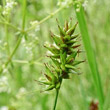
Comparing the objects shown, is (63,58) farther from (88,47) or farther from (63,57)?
(88,47)

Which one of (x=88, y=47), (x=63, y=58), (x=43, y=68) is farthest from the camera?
(x=43, y=68)

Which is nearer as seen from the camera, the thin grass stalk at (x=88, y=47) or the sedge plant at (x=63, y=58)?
the sedge plant at (x=63, y=58)

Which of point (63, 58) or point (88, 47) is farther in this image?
point (88, 47)

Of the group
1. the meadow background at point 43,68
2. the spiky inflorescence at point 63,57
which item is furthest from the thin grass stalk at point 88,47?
the meadow background at point 43,68

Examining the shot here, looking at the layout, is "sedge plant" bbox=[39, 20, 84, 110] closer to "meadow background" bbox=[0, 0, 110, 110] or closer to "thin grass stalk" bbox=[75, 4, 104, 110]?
"thin grass stalk" bbox=[75, 4, 104, 110]

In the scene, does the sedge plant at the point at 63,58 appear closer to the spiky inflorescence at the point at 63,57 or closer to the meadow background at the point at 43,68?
the spiky inflorescence at the point at 63,57

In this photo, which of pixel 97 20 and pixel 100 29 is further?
pixel 100 29

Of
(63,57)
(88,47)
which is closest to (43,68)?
(88,47)

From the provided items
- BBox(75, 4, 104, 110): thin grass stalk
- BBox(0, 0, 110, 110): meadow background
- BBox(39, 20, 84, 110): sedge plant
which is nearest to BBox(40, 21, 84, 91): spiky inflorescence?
BBox(39, 20, 84, 110): sedge plant

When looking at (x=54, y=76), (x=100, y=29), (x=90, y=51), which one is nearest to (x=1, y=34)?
(x=90, y=51)

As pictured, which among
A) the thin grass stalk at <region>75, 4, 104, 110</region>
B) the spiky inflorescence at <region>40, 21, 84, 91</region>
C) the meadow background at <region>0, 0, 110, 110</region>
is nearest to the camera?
the spiky inflorescence at <region>40, 21, 84, 91</region>

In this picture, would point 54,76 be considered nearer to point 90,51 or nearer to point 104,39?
point 90,51
